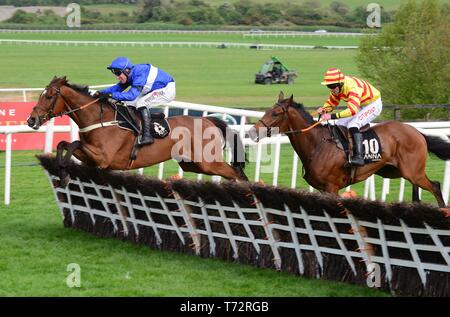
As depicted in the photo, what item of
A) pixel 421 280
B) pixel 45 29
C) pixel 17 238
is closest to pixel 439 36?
pixel 17 238

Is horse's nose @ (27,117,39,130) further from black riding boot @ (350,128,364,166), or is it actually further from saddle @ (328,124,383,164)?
black riding boot @ (350,128,364,166)

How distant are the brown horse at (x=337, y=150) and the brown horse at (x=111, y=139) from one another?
0.96 meters

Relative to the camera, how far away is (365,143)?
9094mm

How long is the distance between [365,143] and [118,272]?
9.61 ft

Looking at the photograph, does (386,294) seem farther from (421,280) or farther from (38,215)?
Answer: (38,215)

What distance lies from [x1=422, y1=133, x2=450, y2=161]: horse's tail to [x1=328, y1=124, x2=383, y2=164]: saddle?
73 centimetres

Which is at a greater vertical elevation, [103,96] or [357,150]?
[103,96]

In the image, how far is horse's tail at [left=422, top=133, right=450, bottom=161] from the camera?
9.52 m

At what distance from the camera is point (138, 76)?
9.62 metres

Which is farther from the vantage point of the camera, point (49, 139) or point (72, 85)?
point (49, 139)
